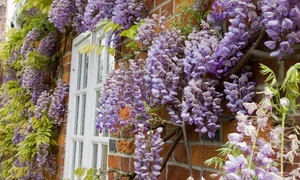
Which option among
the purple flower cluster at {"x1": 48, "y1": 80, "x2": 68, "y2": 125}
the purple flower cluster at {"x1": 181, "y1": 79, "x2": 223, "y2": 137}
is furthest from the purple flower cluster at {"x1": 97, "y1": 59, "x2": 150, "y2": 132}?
the purple flower cluster at {"x1": 48, "y1": 80, "x2": 68, "y2": 125}

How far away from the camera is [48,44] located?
4.09 metres

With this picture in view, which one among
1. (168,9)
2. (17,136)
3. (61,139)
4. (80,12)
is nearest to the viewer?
(168,9)

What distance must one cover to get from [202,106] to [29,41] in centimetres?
331

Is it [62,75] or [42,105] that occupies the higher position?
[62,75]

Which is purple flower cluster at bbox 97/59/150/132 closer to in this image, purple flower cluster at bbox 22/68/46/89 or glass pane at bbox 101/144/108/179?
glass pane at bbox 101/144/108/179

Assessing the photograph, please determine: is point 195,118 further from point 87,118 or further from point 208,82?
point 87,118

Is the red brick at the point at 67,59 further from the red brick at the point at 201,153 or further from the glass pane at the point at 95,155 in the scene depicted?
the red brick at the point at 201,153

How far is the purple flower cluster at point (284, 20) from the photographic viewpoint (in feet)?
3.40

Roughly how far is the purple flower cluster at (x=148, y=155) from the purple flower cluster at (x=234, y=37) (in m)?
0.38

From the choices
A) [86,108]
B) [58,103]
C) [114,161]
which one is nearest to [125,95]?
[114,161]

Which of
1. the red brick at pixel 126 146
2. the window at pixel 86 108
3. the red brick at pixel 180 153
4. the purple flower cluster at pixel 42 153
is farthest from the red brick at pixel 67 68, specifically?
the red brick at pixel 180 153

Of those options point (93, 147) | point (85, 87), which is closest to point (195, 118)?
point (93, 147)

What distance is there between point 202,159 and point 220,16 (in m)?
0.54

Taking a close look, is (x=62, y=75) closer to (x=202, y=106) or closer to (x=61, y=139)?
(x=61, y=139)
